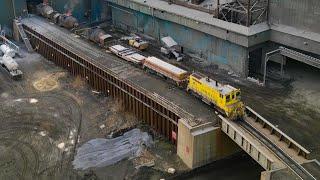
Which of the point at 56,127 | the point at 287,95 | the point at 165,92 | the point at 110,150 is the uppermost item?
the point at 165,92

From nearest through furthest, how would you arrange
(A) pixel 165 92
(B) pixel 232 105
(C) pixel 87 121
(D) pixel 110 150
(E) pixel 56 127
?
(B) pixel 232 105 → (D) pixel 110 150 → (E) pixel 56 127 → (A) pixel 165 92 → (C) pixel 87 121

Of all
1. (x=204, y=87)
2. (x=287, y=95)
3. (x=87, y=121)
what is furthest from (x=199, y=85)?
(x=87, y=121)

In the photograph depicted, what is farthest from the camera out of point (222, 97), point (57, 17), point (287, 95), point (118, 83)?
point (57, 17)

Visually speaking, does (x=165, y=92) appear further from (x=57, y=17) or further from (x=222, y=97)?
(x=57, y=17)

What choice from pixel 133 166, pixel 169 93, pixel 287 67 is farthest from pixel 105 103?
pixel 287 67

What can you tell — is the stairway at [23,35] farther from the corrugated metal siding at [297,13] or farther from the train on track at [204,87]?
the corrugated metal siding at [297,13]
